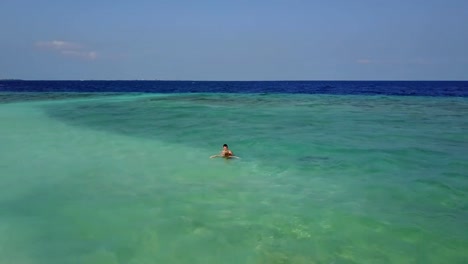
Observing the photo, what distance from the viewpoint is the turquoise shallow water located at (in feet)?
20.4

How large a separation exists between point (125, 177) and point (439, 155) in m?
9.65

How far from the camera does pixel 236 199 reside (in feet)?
28.4

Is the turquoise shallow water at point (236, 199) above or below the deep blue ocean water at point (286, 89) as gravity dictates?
below

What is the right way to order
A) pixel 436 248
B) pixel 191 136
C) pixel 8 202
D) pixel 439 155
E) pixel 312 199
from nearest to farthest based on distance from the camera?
1. pixel 436 248
2. pixel 8 202
3. pixel 312 199
4. pixel 439 155
5. pixel 191 136

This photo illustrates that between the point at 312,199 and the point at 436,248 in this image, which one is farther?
the point at 312,199

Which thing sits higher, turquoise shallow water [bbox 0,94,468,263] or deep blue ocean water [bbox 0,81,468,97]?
deep blue ocean water [bbox 0,81,468,97]

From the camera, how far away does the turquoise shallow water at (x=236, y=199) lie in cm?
620

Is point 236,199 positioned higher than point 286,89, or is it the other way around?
point 286,89

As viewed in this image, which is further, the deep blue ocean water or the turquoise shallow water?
the deep blue ocean water

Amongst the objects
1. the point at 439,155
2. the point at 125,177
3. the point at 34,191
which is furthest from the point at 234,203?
the point at 439,155

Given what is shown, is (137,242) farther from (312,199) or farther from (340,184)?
(340,184)

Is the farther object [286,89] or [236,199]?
[286,89]

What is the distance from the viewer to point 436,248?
6.35m

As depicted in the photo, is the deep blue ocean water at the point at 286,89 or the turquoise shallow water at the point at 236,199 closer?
the turquoise shallow water at the point at 236,199
